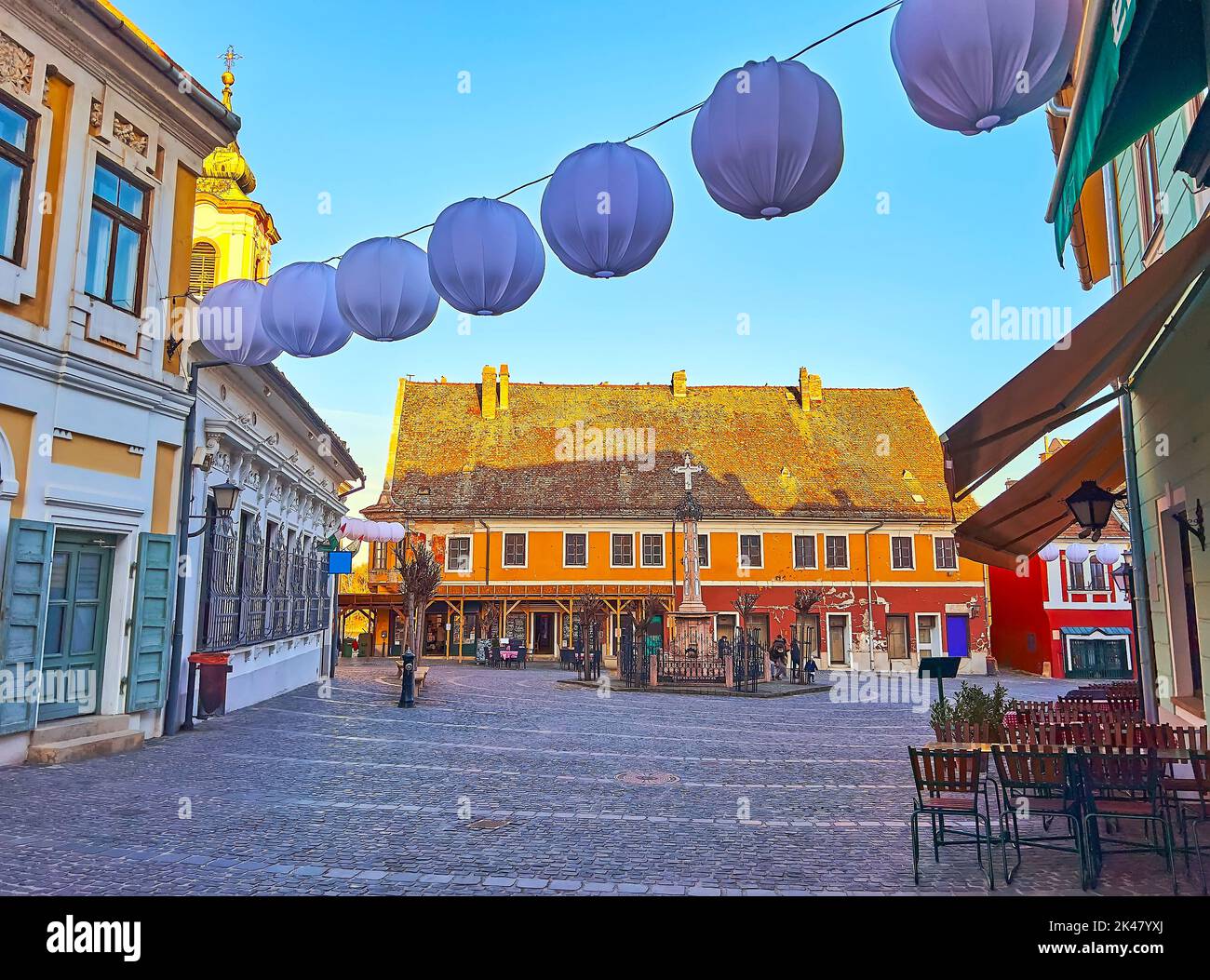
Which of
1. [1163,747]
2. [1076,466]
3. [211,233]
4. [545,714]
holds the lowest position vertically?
[545,714]

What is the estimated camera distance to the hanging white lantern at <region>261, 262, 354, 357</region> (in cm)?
706

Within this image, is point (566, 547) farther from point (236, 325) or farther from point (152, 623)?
point (236, 325)

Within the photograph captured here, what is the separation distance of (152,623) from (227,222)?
1055 cm

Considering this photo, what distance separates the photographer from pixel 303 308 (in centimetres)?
707

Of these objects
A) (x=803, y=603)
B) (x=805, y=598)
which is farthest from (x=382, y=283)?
(x=805, y=598)

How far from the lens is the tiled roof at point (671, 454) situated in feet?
120

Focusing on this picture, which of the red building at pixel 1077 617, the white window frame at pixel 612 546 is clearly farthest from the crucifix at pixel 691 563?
the red building at pixel 1077 617

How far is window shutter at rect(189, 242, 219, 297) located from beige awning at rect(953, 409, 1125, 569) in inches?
590

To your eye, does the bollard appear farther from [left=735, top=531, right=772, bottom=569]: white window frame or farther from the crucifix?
[left=735, top=531, right=772, bottom=569]: white window frame

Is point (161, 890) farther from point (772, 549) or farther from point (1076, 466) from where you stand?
point (772, 549)

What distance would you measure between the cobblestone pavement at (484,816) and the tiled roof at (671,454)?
23.6 meters

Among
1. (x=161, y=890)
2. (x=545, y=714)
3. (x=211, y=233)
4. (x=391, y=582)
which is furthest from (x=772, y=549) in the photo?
(x=161, y=890)
